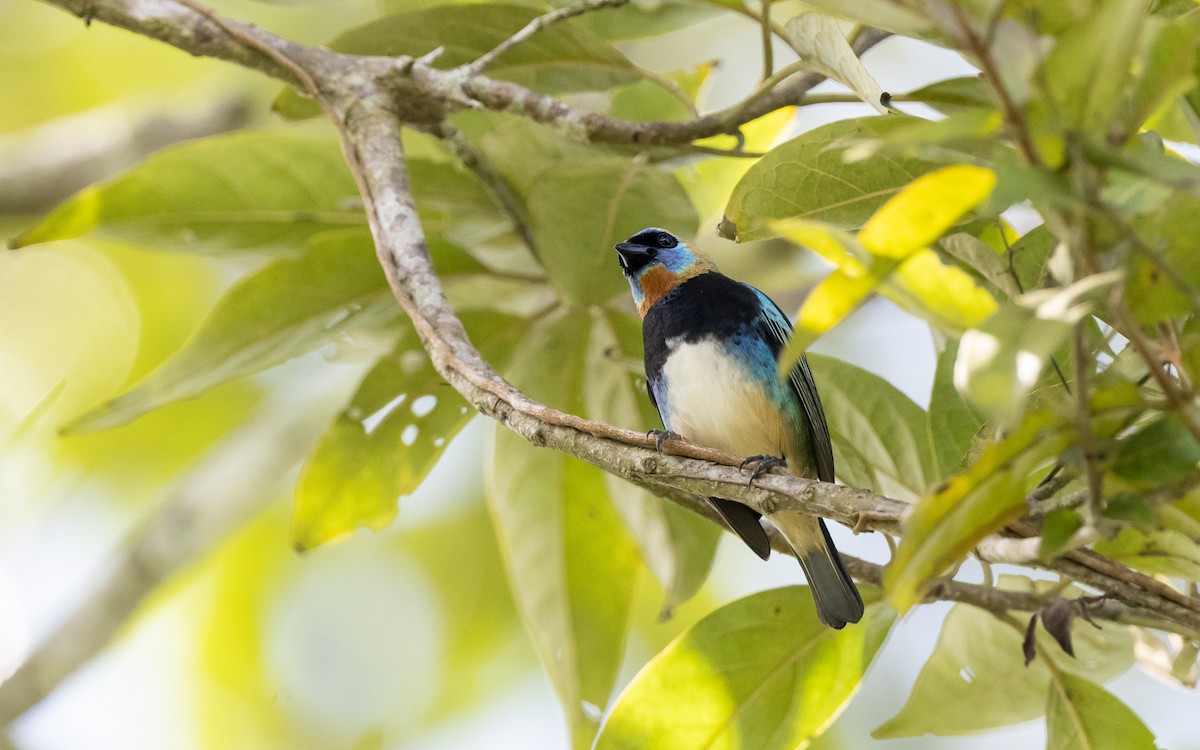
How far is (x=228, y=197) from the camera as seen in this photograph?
2891 millimetres

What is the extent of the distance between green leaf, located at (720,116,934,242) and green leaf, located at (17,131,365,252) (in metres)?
1.31

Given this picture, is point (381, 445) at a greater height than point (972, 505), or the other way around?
point (972, 505)

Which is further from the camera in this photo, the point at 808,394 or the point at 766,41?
the point at 808,394

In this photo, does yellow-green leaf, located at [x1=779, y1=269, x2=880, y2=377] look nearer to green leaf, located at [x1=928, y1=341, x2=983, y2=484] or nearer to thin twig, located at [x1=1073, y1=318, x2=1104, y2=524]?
thin twig, located at [x1=1073, y1=318, x2=1104, y2=524]

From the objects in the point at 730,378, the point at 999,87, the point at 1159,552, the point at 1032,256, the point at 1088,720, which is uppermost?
the point at 999,87

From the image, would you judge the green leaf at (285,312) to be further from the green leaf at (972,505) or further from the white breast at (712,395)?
the green leaf at (972,505)

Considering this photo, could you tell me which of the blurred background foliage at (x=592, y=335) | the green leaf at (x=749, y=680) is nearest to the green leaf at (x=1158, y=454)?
the blurred background foliage at (x=592, y=335)

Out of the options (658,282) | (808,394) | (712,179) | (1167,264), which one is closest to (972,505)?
(1167,264)

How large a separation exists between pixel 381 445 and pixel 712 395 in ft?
3.01

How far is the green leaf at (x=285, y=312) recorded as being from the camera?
271 cm

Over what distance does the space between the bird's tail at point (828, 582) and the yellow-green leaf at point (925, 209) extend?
3.50 ft

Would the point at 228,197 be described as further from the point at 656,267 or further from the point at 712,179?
the point at 712,179

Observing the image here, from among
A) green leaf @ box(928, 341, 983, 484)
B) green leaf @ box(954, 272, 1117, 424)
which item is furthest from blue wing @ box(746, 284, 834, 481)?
green leaf @ box(954, 272, 1117, 424)

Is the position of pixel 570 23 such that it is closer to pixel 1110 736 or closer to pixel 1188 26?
pixel 1188 26
